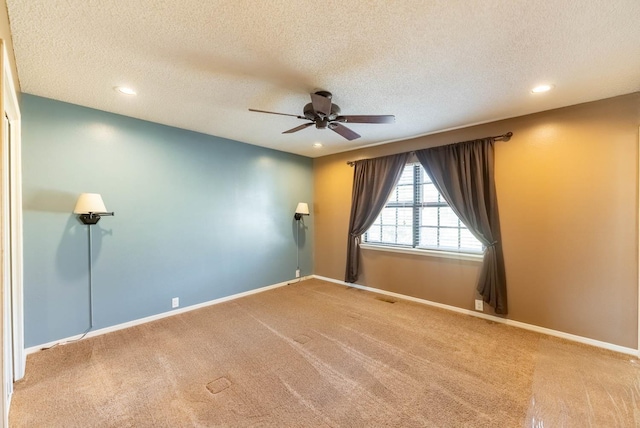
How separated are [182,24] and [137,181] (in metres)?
2.26

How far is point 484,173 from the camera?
11.1 feet

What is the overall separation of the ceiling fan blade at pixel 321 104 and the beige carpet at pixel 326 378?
89.1 inches

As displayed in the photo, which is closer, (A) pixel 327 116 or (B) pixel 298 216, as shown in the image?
(A) pixel 327 116

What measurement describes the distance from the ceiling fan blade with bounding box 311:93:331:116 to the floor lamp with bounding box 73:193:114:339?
2.46 meters

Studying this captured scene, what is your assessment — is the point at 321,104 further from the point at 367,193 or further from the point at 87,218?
the point at 87,218

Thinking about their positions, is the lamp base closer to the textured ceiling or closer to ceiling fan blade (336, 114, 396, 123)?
the textured ceiling

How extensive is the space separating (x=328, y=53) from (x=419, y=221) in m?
2.92

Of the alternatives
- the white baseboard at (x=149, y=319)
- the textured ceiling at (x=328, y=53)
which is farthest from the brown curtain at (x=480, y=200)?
the white baseboard at (x=149, y=319)

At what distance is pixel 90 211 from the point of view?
2.72 m

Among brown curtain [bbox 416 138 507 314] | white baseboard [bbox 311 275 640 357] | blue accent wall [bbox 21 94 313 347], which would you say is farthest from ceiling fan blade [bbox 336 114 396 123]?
white baseboard [bbox 311 275 640 357]

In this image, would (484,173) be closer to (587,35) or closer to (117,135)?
(587,35)

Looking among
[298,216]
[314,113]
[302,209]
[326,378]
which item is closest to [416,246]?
[302,209]

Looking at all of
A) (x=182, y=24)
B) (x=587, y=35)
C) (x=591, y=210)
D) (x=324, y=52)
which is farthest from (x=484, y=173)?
(x=182, y=24)

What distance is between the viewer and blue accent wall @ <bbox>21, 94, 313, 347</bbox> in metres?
2.66
